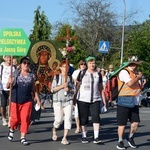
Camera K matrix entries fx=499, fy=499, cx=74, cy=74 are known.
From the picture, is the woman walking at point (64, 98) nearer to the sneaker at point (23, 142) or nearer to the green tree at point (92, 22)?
the sneaker at point (23, 142)

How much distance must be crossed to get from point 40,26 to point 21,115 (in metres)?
34.4

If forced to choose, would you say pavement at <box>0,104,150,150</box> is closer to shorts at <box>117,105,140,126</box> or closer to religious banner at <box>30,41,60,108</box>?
shorts at <box>117,105,140,126</box>

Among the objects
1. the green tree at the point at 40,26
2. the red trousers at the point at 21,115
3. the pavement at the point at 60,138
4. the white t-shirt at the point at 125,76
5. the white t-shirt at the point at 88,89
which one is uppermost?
the green tree at the point at 40,26

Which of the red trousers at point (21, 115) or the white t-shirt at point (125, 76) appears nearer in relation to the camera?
the white t-shirt at point (125, 76)

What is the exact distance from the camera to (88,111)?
10.3 metres

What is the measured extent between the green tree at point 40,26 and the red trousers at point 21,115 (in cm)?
3247

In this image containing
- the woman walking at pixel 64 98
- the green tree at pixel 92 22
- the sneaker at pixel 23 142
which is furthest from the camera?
the green tree at pixel 92 22

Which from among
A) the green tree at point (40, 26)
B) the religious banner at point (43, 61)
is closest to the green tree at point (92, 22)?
the green tree at point (40, 26)

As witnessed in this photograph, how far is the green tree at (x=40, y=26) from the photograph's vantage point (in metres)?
43.1

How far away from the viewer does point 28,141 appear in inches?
405

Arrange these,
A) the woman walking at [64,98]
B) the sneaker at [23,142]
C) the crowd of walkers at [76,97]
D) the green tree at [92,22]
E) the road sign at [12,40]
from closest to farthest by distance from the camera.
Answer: the crowd of walkers at [76,97] → the sneaker at [23,142] → the woman walking at [64,98] → the road sign at [12,40] → the green tree at [92,22]

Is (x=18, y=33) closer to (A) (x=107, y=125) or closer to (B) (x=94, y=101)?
(B) (x=94, y=101)

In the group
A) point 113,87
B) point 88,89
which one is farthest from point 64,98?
point 113,87

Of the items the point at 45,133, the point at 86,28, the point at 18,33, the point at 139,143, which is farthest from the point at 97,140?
the point at 86,28
